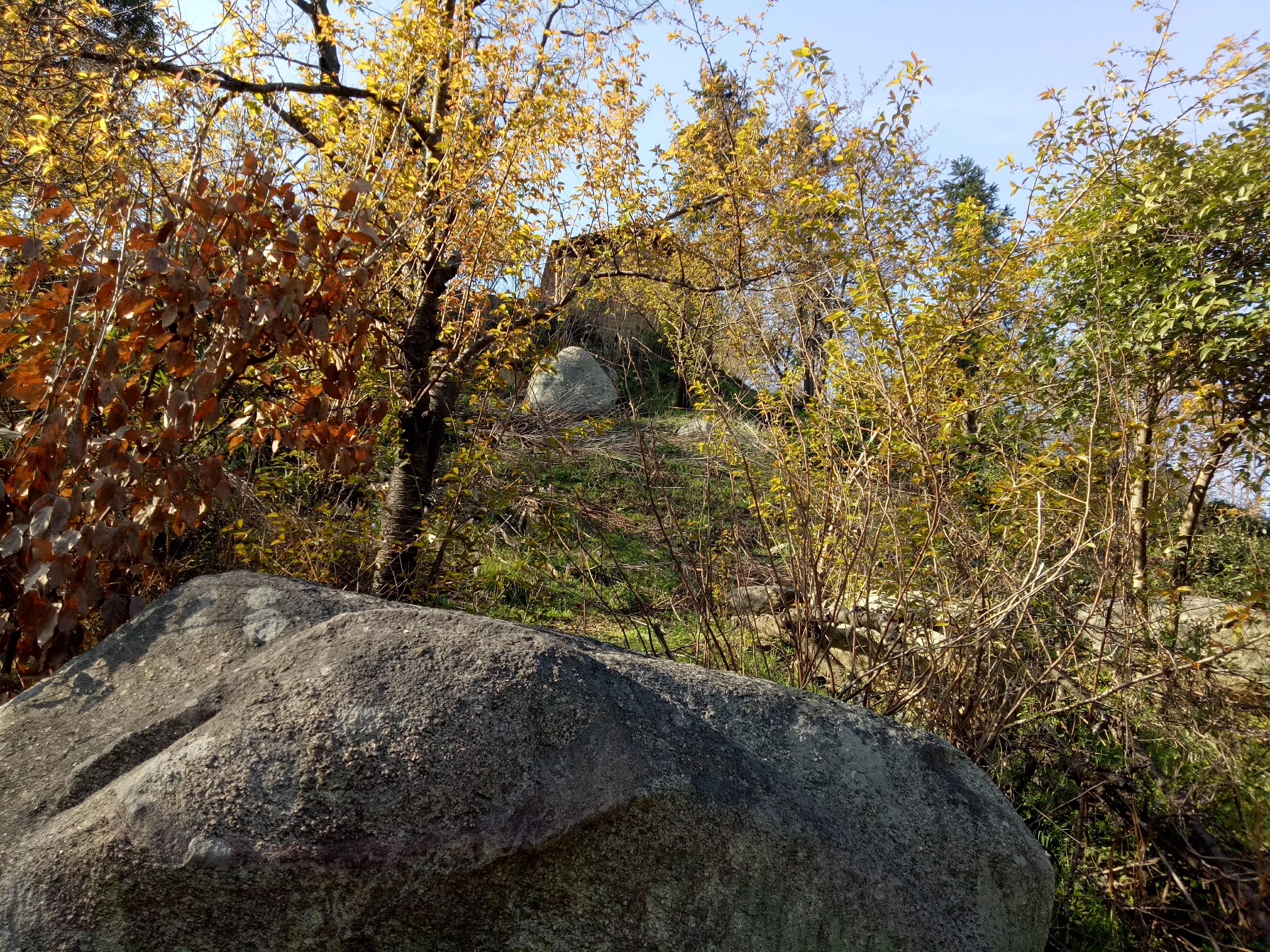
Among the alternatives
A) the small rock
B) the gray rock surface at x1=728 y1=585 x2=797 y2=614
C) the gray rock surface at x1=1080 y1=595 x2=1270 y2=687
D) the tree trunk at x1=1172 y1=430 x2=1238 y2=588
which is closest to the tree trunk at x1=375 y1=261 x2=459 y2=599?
the gray rock surface at x1=728 y1=585 x2=797 y2=614

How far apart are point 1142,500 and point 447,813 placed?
14.3ft

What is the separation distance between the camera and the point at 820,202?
12.2ft

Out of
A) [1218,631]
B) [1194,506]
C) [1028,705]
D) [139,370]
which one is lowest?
[1028,705]

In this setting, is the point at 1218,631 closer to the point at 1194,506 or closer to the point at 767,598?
the point at 1194,506

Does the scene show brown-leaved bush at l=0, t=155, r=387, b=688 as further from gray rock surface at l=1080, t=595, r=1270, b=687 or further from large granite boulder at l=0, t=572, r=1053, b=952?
gray rock surface at l=1080, t=595, r=1270, b=687

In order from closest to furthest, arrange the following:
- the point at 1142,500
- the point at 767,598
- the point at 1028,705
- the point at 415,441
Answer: the point at 1028,705 → the point at 767,598 → the point at 1142,500 → the point at 415,441

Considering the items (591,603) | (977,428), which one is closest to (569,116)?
(977,428)

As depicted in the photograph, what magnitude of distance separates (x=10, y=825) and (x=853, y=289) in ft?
11.0

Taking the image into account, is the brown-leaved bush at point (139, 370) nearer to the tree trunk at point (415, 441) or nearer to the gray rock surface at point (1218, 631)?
the tree trunk at point (415, 441)

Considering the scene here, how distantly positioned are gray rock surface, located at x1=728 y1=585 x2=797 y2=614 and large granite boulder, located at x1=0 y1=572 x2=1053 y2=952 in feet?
4.61

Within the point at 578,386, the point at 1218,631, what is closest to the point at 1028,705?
the point at 1218,631

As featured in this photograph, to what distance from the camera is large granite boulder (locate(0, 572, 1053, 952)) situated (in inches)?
59.4

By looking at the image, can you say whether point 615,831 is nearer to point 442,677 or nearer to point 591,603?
point 442,677

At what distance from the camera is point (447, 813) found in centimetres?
156
